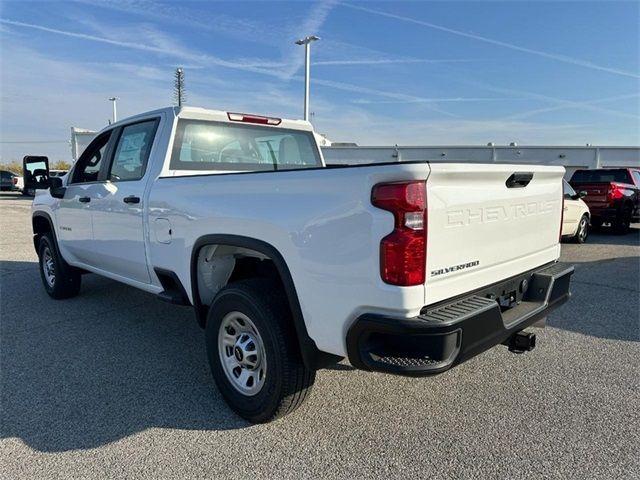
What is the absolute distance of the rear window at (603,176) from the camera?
1311cm

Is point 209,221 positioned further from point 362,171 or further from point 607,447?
point 607,447

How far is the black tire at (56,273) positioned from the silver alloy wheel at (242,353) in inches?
134

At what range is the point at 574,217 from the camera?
10562 mm

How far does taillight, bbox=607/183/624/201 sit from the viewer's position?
12.4 meters

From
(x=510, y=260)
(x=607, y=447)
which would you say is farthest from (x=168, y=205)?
(x=607, y=447)

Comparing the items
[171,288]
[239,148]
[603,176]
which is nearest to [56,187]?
[239,148]

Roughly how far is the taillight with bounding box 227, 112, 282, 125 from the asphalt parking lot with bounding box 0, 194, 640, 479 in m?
2.09

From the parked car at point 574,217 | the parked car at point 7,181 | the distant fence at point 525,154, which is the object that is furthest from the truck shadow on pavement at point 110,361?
the parked car at point 7,181

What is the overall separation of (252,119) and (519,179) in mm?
2659

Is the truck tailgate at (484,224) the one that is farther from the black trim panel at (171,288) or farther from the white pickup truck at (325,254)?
the black trim panel at (171,288)

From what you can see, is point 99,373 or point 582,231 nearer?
point 99,373

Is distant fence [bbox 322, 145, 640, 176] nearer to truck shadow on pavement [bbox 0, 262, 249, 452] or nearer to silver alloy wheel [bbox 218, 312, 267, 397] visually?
truck shadow on pavement [bbox 0, 262, 249, 452]

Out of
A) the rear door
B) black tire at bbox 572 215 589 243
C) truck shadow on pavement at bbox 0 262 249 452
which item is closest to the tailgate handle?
truck shadow on pavement at bbox 0 262 249 452

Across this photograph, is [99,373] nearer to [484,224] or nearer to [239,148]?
[239,148]
